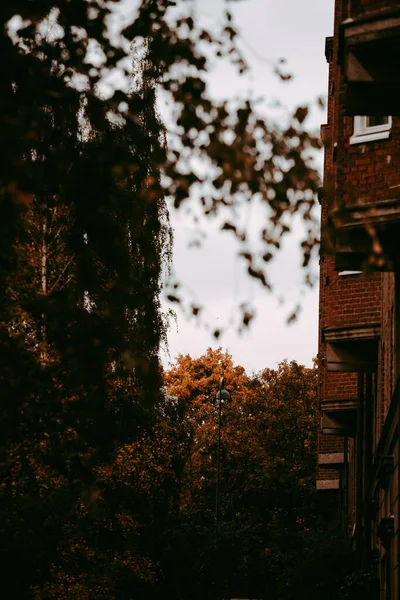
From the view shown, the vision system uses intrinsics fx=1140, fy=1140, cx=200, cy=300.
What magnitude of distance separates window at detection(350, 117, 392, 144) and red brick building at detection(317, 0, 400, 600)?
1 centimetres

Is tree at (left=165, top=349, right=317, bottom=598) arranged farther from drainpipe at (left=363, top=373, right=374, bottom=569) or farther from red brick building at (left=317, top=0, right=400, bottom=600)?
red brick building at (left=317, top=0, right=400, bottom=600)

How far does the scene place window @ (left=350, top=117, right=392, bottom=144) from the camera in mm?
14711

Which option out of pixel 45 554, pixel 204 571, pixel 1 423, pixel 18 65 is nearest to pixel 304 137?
pixel 18 65

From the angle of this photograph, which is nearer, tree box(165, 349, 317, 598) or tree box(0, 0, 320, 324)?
tree box(0, 0, 320, 324)

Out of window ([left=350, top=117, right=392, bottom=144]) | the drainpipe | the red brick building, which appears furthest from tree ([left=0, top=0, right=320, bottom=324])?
the drainpipe

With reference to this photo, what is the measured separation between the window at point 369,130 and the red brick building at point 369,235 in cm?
1

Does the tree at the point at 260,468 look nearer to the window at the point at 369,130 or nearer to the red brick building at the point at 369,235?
the red brick building at the point at 369,235

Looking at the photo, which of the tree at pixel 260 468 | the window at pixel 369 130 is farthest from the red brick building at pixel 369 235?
the tree at pixel 260 468

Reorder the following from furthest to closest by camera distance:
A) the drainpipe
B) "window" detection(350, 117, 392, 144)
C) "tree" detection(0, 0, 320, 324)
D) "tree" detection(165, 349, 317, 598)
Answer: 1. "tree" detection(165, 349, 317, 598)
2. the drainpipe
3. "window" detection(350, 117, 392, 144)
4. "tree" detection(0, 0, 320, 324)

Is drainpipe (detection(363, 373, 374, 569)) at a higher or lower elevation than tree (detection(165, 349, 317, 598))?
lower

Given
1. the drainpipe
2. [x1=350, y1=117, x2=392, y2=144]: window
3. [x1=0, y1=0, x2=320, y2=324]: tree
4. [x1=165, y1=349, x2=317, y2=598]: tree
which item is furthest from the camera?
[x1=165, y1=349, x2=317, y2=598]: tree

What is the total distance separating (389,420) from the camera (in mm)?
15445

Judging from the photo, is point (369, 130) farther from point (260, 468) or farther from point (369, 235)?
point (260, 468)

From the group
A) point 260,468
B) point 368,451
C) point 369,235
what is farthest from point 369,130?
point 260,468
